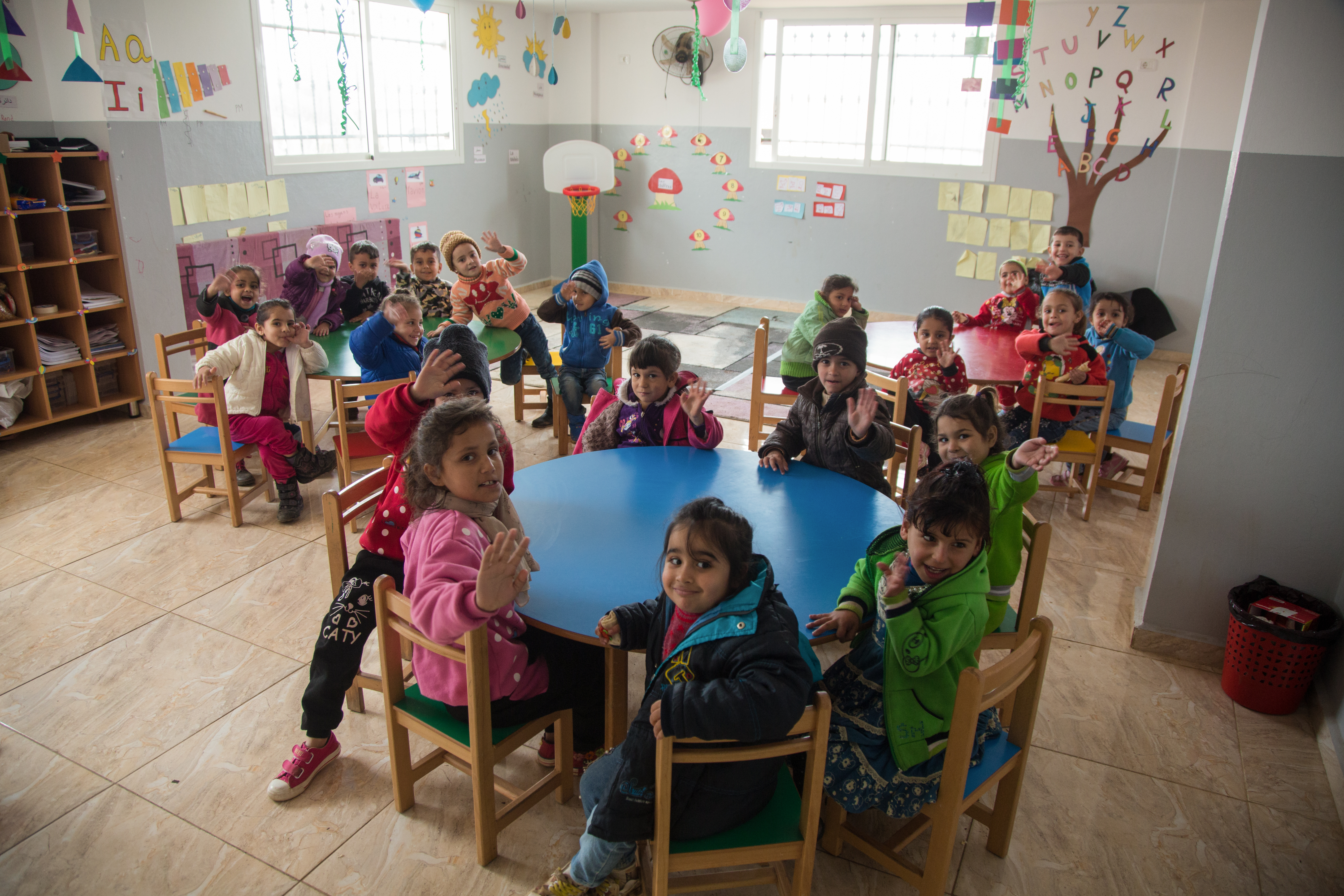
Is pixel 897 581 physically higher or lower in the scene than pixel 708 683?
higher

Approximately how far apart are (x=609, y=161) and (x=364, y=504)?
6.64 m

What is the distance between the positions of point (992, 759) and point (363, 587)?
161 centimetres

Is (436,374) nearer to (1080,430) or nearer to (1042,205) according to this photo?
(1080,430)

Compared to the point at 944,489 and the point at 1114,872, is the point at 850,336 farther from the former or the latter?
the point at 1114,872

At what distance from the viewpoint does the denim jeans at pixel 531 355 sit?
481 centimetres

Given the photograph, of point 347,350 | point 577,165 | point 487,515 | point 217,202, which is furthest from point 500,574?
point 577,165

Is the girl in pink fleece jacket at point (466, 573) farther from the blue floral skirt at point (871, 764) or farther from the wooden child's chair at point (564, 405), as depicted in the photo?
the wooden child's chair at point (564, 405)

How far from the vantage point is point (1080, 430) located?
4.21 metres

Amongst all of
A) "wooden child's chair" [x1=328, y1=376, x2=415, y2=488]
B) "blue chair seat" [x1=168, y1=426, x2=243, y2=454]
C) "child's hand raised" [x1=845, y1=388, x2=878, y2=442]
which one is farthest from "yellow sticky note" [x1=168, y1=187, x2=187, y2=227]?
"child's hand raised" [x1=845, y1=388, x2=878, y2=442]

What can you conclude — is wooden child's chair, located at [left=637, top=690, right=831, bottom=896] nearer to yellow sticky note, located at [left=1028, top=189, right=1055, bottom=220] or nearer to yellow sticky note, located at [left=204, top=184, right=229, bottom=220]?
yellow sticky note, located at [left=204, top=184, right=229, bottom=220]

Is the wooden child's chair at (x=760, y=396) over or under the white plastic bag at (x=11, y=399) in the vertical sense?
over

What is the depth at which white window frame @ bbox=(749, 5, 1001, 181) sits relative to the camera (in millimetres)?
7109

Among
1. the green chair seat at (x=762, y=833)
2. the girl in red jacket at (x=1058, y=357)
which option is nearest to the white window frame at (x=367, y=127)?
the girl in red jacket at (x=1058, y=357)

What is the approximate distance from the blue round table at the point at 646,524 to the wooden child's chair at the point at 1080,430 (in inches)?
65.0
